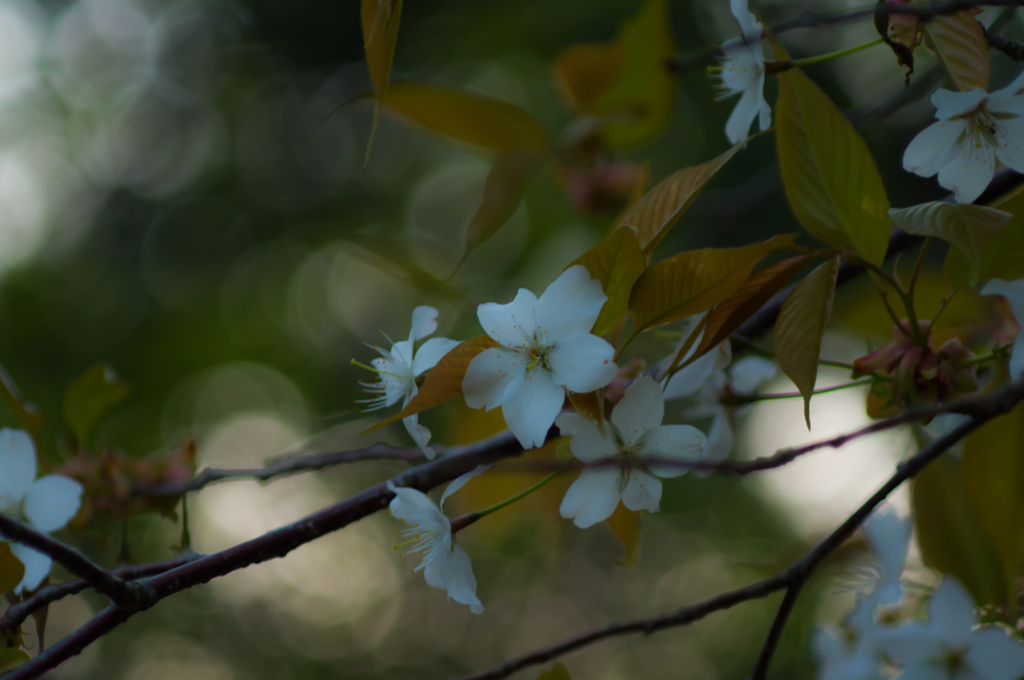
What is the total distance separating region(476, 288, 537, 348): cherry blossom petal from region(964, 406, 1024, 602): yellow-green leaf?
0.44 metres

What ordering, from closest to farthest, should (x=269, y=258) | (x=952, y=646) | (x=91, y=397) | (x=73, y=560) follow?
(x=73, y=560) → (x=952, y=646) → (x=91, y=397) → (x=269, y=258)

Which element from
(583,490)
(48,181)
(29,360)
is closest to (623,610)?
(29,360)

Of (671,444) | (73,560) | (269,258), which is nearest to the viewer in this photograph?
(73,560)

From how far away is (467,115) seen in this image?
3.00 ft

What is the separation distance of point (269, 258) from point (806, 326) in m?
4.89

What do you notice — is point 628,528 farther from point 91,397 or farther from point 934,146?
point 91,397

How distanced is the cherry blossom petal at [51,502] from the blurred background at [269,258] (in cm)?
217

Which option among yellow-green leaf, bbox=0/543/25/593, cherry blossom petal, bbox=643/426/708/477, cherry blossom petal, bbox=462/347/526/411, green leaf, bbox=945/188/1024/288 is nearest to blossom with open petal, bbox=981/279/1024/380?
green leaf, bbox=945/188/1024/288

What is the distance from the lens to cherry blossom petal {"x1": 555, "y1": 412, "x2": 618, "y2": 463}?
0.44 meters

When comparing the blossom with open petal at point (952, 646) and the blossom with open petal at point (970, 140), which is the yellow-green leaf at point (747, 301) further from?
the blossom with open petal at point (952, 646)

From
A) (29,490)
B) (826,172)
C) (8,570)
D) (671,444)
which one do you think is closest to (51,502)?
(29,490)

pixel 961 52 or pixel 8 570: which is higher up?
pixel 961 52

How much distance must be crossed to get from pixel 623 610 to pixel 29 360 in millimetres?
5094

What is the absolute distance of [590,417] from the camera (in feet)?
1.43
